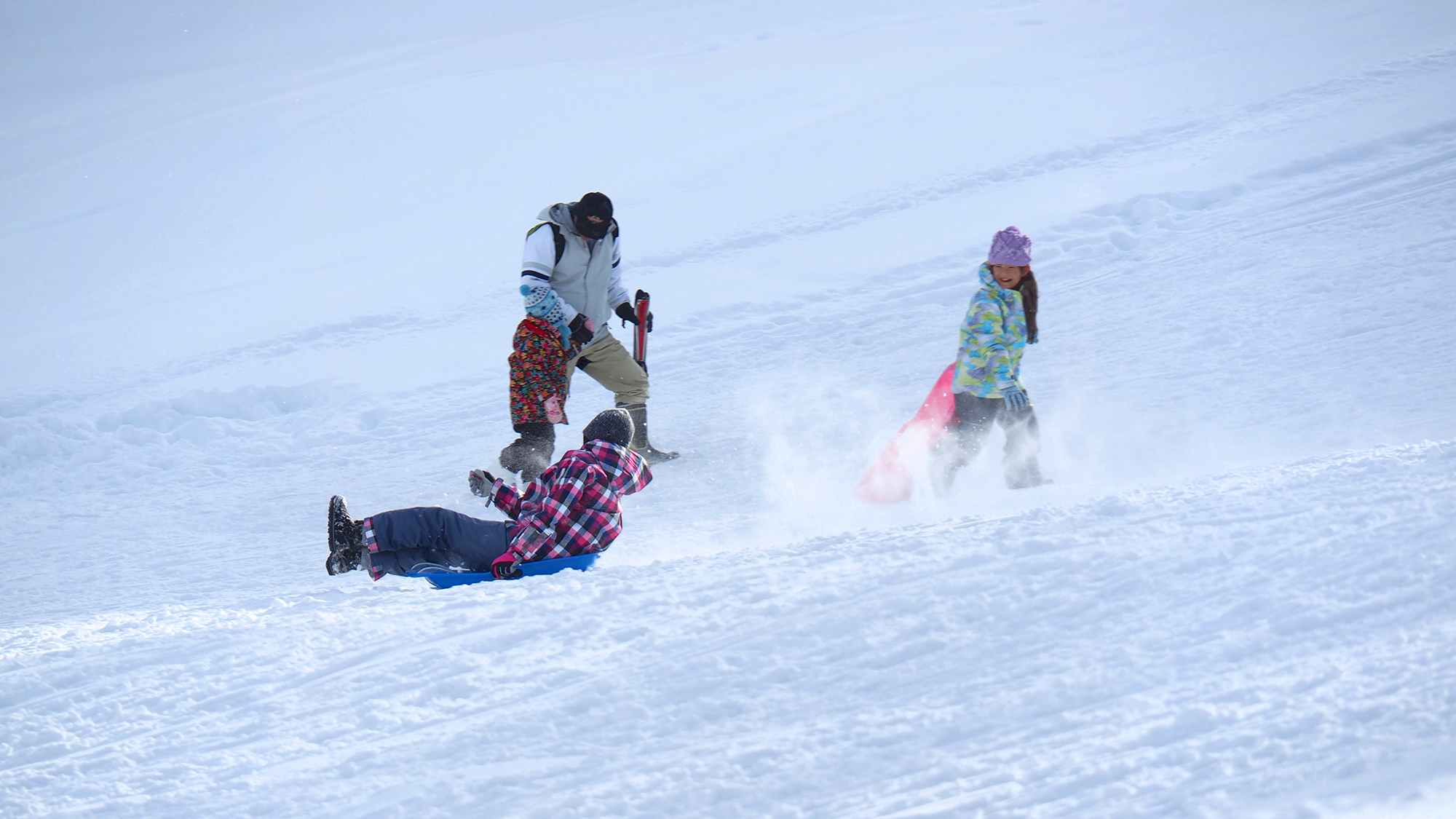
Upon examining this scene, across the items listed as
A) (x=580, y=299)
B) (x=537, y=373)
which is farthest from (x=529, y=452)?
(x=580, y=299)

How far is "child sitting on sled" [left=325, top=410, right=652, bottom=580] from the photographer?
397 cm

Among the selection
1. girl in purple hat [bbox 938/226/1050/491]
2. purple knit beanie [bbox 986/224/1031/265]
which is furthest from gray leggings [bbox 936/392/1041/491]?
purple knit beanie [bbox 986/224/1031/265]

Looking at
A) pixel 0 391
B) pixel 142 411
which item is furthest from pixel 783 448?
pixel 0 391

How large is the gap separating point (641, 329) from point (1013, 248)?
7.01 ft

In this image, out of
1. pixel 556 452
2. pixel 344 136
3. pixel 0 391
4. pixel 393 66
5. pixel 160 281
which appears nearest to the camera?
pixel 556 452

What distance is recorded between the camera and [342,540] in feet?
13.2

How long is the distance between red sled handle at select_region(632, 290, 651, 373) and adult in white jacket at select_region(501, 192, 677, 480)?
0.20 feet

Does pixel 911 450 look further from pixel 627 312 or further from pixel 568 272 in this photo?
pixel 568 272

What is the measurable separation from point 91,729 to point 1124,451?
4467 mm

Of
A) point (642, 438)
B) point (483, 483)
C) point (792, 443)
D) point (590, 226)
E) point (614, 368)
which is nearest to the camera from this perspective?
point (483, 483)

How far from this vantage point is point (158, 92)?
19703 millimetres

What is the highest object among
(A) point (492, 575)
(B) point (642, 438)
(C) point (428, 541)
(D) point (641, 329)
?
(D) point (641, 329)

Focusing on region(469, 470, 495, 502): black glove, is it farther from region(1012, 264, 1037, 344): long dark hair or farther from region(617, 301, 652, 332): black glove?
region(1012, 264, 1037, 344): long dark hair

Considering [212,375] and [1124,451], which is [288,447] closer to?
[212,375]
